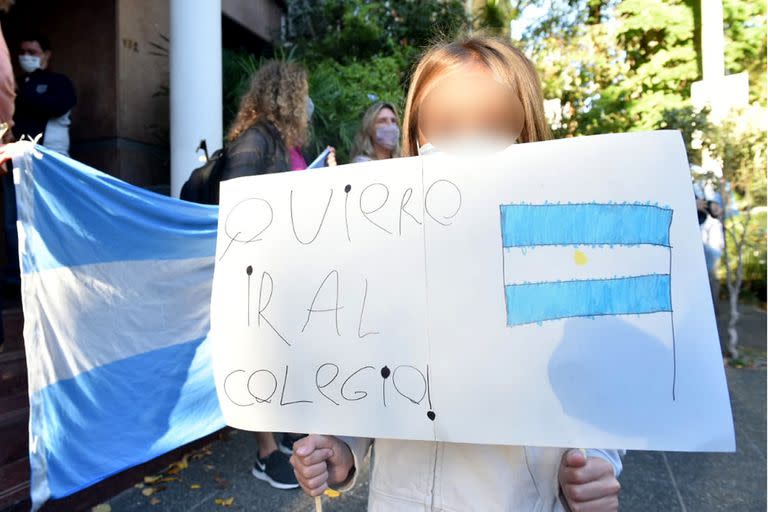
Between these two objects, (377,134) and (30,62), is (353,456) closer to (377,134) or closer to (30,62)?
(377,134)

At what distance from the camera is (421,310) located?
3.18ft

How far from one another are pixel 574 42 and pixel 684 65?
219 cm

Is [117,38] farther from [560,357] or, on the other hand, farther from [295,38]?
[560,357]

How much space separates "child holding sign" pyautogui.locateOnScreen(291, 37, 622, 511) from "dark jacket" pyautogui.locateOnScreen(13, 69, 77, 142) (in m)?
3.34

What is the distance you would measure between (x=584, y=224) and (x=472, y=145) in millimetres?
271

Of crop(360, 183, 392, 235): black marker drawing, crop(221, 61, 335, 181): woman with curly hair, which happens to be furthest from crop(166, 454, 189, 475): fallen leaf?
crop(360, 183, 392, 235): black marker drawing

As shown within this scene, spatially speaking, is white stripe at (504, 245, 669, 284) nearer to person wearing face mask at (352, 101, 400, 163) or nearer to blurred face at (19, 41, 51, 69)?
person wearing face mask at (352, 101, 400, 163)

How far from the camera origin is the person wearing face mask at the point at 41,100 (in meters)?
3.50

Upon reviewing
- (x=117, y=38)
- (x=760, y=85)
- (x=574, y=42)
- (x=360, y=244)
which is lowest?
(x=360, y=244)

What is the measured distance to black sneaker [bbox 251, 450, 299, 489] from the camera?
2.82 m

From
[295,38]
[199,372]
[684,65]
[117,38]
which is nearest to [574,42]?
[684,65]

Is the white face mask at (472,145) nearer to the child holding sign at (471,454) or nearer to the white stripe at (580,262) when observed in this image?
the child holding sign at (471,454)

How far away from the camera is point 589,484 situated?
35.3 inches

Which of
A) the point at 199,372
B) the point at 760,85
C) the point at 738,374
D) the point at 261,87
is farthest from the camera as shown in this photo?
the point at 760,85
